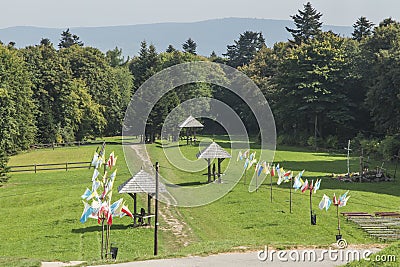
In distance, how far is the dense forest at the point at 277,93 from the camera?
50.3m

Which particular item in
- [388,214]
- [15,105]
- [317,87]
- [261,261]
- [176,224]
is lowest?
[176,224]

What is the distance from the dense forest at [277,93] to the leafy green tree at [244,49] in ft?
93.2

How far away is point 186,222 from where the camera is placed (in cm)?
2475

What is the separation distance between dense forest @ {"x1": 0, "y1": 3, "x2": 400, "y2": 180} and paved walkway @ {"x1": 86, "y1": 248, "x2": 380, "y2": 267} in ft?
95.4

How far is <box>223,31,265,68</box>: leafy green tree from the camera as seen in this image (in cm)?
10812

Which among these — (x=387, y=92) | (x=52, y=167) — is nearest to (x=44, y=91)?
(x=52, y=167)

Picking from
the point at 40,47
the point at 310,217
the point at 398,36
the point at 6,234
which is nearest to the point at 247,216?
the point at 310,217

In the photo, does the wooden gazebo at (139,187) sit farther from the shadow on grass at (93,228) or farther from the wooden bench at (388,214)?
the wooden bench at (388,214)

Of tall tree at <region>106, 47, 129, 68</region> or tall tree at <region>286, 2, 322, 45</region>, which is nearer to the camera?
tall tree at <region>286, 2, 322, 45</region>

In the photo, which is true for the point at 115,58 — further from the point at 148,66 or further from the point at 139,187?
the point at 139,187

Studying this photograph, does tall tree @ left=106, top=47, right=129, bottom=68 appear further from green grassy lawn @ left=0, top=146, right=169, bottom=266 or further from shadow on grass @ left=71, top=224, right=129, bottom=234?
shadow on grass @ left=71, top=224, right=129, bottom=234

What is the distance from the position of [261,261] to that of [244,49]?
321 feet

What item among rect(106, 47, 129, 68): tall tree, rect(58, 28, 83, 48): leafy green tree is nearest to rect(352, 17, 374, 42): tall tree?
rect(106, 47, 129, 68): tall tree

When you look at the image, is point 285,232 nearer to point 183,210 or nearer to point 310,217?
point 310,217
